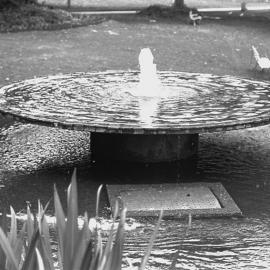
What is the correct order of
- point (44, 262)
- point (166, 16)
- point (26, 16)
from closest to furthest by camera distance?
1. point (44, 262)
2. point (26, 16)
3. point (166, 16)

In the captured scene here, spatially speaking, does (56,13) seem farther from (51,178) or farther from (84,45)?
(51,178)

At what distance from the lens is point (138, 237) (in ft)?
19.2

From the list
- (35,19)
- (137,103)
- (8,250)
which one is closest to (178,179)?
(137,103)

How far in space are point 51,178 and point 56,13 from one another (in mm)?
15190

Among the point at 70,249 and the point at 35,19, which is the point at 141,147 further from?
the point at 35,19

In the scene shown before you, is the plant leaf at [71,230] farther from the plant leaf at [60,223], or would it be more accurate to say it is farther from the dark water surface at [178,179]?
the dark water surface at [178,179]

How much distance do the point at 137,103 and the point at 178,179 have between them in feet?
3.83

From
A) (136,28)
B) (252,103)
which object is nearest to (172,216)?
(252,103)

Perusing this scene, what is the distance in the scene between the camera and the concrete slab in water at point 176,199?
21.1 ft

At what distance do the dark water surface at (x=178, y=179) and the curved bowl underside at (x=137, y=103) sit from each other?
25.4 inches

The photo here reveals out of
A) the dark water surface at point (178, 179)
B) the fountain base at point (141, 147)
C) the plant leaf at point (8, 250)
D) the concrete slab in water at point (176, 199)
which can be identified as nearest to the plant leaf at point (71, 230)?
the plant leaf at point (8, 250)

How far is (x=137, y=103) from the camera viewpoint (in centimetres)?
826

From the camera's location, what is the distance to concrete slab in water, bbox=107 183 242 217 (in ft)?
21.1

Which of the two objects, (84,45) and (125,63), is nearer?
(125,63)
